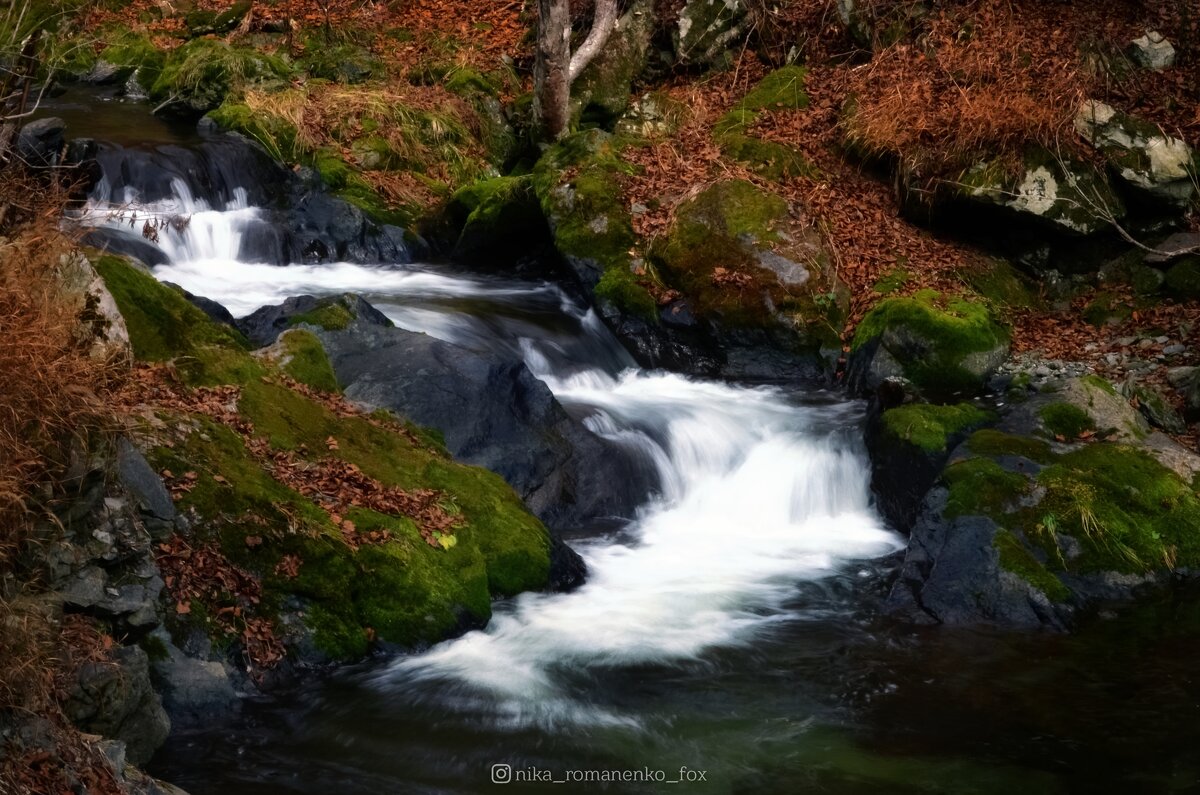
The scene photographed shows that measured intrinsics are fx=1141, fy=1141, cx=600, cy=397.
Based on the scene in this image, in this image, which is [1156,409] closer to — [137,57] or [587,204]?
[587,204]

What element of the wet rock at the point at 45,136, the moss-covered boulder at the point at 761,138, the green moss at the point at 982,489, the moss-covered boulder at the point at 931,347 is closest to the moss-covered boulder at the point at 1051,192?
the moss-covered boulder at the point at 931,347

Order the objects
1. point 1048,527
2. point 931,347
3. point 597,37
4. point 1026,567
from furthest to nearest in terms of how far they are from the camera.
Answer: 1. point 597,37
2. point 931,347
3. point 1048,527
4. point 1026,567

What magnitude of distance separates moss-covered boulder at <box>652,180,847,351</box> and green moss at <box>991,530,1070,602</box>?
4.37 meters

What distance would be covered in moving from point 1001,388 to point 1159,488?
7.87 ft

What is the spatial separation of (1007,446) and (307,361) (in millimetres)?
5283

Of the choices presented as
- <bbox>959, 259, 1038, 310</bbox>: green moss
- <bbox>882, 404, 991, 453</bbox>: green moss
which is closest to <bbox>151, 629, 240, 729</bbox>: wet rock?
<bbox>882, 404, 991, 453</bbox>: green moss

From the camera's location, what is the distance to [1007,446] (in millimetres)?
8727

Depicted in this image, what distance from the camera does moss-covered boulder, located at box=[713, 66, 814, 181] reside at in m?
13.5

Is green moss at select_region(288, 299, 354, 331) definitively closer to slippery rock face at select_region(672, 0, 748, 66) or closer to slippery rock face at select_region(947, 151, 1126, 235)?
slippery rock face at select_region(947, 151, 1126, 235)

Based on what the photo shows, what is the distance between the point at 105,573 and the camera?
4.95 meters

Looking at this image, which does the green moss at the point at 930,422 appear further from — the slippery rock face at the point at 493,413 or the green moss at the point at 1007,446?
the slippery rock face at the point at 493,413

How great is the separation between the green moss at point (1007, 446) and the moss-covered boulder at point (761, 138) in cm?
536

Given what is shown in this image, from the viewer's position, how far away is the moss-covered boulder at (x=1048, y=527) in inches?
296

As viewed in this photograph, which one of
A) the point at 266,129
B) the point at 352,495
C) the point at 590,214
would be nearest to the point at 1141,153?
the point at 590,214
